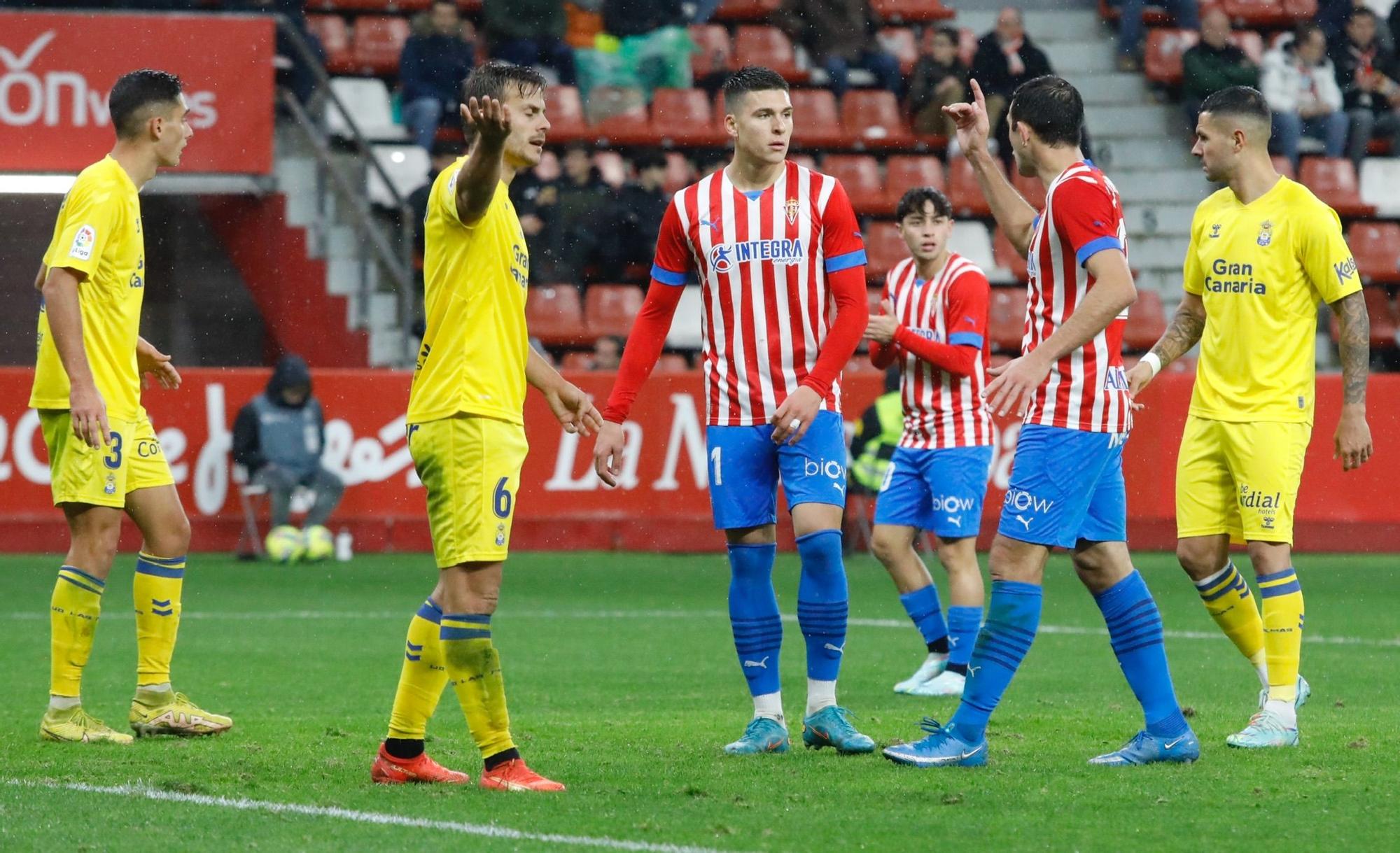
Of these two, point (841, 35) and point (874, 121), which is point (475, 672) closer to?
point (874, 121)

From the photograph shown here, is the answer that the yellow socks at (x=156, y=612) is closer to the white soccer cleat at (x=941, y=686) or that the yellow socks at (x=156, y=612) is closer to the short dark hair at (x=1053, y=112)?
the white soccer cleat at (x=941, y=686)

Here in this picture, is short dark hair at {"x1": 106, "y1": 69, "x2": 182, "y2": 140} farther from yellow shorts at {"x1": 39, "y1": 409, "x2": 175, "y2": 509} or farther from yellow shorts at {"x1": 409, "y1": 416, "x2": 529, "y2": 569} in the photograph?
yellow shorts at {"x1": 409, "y1": 416, "x2": 529, "y2": 569}

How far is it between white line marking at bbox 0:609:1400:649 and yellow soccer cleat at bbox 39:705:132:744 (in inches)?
181

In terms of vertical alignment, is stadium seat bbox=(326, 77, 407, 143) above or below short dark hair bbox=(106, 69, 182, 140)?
above

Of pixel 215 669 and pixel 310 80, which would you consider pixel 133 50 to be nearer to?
pixel 310 80

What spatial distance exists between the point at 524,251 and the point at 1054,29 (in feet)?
61.4

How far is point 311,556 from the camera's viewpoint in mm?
15656

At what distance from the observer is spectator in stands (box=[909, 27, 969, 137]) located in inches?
800

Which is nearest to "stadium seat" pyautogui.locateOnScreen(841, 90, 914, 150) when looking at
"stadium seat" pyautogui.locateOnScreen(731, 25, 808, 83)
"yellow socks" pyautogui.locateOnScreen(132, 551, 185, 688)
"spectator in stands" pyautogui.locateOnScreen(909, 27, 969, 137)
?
"spectator in stands" pyautogui.locateOnScreen(909, 27, 969, 137)

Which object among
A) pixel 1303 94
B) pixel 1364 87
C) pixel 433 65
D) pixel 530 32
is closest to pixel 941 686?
pixel 433 65

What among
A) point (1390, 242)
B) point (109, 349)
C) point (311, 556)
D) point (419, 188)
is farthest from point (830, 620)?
point (1390, 242)

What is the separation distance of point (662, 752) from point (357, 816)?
1.51 meters

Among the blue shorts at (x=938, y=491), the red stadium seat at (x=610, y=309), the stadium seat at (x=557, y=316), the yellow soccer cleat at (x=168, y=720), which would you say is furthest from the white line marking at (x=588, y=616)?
the red stadium seat at (x=610, y=309)

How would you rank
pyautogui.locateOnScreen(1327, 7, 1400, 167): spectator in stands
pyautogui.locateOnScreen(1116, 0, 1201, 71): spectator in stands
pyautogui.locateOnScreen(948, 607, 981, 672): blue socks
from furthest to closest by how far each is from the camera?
pyautogui.locateOnScreen(1116, 0, 1201, 71): spectator in stands → pyautogui.locateOnScreen(1327, 7, 1400, 167): spectator in stands → pyautogui.locateOnScreen(948, 607, 981, 672): blue socks
